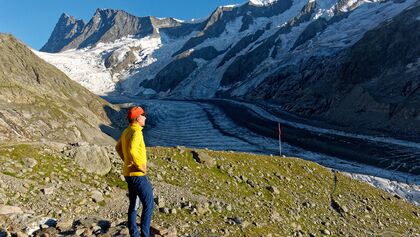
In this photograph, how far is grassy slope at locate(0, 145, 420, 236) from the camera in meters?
13.6

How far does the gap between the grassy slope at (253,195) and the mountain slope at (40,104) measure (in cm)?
1679

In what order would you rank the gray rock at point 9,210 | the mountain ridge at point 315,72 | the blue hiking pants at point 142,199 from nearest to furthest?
the blue hiking pants at point 142,199, the gray rock at point 9,210, the mountain ridge at point 315,72

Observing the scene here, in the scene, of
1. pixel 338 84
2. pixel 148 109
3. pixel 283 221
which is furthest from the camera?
pixel 148 109

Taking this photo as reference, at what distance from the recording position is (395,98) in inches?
2657

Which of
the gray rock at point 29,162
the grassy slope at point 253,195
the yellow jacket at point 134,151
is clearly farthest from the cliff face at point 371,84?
the yellow jacket at point 134,151

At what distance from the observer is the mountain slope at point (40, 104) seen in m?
43.4

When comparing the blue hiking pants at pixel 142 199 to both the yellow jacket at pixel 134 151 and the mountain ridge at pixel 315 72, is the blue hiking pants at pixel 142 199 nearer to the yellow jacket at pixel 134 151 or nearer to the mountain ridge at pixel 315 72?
the yellow jacket at pixel 134 151

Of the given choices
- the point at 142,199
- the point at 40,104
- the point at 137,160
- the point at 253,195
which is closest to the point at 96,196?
the point at 142,199

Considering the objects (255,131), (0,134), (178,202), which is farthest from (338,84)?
(178,202)

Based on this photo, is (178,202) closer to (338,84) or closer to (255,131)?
(255,131)

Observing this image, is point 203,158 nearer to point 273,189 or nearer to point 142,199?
point 273,189

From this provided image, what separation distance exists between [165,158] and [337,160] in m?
28.6

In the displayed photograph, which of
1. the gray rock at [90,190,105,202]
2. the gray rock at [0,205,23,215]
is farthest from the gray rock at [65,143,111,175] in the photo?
the gray rock at [0,205,23,215]

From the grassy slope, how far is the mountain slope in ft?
55.1
